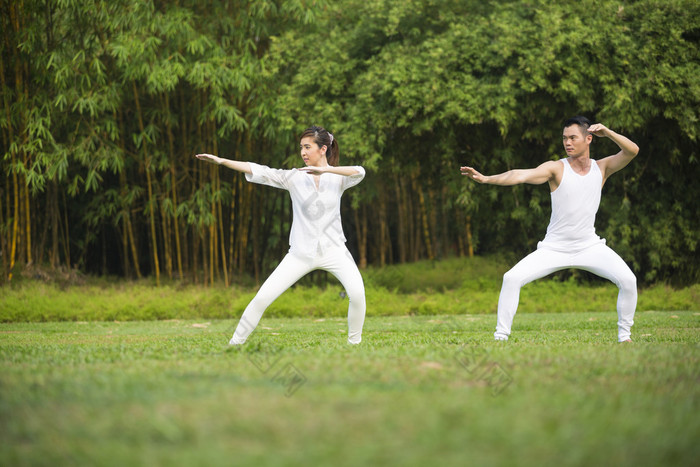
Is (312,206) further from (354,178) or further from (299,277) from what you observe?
(299,277)

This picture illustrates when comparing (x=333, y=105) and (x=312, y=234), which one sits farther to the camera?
(x=333, y=105)

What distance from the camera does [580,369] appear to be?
3549 millimetres

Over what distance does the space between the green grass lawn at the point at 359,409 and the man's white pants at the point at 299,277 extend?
109cm

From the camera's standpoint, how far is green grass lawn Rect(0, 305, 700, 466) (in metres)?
2.15

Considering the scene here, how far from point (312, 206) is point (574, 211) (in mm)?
2136

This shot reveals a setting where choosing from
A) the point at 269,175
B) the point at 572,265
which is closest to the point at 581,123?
the point at 572,265

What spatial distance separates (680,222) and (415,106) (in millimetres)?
5384

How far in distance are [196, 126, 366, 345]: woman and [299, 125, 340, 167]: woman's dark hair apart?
0.4 inches

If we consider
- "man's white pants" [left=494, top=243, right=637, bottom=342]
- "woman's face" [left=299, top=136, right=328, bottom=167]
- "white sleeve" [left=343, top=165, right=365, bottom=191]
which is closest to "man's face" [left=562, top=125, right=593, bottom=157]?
"man's white pants" [left=494, top=243, right=637, bottom=342]

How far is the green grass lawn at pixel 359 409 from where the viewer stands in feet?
7.04

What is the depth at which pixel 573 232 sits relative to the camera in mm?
5719

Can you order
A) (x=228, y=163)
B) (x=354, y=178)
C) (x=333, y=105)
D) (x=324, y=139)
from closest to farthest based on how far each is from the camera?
(x=228, y=163), (x=354, y=178), (x=324, y=139), (x=333, y=105)

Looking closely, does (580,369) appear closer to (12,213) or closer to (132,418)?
(132,418)

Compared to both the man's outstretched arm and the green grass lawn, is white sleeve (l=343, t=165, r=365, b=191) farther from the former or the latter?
the green grass lawn
